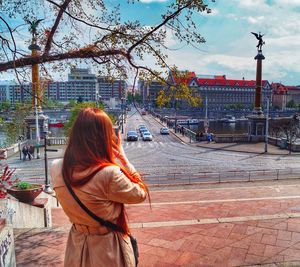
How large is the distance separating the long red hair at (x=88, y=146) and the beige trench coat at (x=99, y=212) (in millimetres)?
50

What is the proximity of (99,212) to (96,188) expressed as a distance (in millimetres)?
182

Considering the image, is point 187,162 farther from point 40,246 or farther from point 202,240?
point 40,246

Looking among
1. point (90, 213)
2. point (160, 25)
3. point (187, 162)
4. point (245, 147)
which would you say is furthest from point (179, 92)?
point (245, 147)

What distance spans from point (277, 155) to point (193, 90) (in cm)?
2661

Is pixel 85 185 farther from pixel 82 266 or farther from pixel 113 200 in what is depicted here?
pixel 82 266

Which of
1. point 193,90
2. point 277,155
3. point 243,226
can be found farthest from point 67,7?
point 277,155

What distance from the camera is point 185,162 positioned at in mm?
26391

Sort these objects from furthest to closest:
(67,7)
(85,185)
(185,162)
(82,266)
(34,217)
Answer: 1. (185,162)
2. (34,217)
3. (67,7)
4. (82,266)
5. (85,185)

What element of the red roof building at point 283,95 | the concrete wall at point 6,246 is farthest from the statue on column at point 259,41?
the red roof building at point 283,95

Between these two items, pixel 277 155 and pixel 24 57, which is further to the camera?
pixel 277 155

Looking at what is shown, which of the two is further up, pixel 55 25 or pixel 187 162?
pixel 55 25

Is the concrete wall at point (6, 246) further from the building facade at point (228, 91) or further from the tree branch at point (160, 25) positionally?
the building facade at point (228, 91)

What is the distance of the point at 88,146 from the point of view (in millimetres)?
2072

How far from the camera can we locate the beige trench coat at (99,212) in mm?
2037
